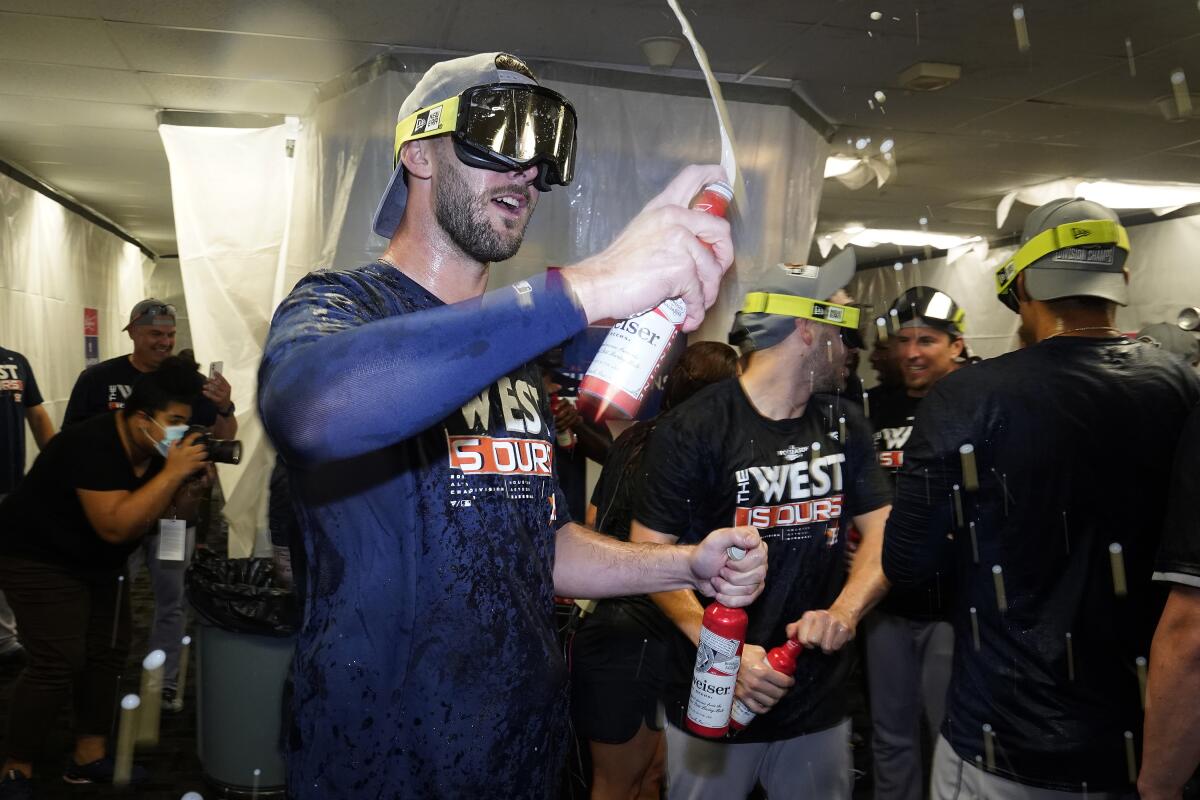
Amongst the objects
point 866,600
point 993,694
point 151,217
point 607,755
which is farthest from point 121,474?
point 151,217

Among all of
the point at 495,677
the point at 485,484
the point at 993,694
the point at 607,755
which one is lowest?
the point at 607,755

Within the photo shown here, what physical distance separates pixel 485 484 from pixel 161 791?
272cm

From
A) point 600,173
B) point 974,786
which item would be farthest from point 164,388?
point 974,786

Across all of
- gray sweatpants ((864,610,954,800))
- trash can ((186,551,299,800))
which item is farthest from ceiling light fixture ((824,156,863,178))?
trash can ((186,551,299,800))

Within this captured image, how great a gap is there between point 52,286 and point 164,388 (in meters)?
5.90

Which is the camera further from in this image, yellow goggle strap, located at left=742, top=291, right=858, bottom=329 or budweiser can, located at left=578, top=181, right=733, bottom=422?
budweiser can, located at left=578, top=181, right=733, bottom=422

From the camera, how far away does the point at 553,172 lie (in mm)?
1132

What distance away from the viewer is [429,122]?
115 centimetres

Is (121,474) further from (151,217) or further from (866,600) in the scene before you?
(151,217)

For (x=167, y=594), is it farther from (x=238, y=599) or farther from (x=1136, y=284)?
(x=1136, y=284)

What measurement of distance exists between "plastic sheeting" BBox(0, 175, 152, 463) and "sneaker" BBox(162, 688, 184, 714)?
12.7ft

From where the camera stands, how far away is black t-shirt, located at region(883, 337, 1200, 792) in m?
1.61

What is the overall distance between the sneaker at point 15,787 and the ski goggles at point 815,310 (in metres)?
2.74

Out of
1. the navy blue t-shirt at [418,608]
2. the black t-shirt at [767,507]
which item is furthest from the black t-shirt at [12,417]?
the navy blue t-shirt at [418,608]
